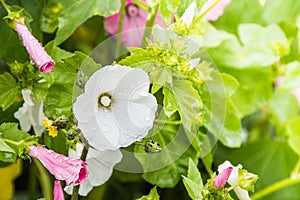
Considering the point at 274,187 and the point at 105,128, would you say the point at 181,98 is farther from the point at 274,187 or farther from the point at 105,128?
the point at 274,187

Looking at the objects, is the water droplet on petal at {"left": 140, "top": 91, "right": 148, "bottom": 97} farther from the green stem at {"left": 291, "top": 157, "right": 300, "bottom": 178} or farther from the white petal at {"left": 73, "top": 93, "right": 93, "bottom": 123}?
the green stem at {"left": 291, "top": 157, "right": 300, "bottom": 178}

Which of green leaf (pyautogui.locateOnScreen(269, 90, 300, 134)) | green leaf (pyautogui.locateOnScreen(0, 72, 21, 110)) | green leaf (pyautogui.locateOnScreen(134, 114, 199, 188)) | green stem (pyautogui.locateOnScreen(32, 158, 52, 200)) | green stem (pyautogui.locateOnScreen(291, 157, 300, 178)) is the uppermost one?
green leaf (pyautogui.locateOnScreen(0, 72, 21, 110))

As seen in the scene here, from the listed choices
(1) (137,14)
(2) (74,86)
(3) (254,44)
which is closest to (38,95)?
(2) (74,86)

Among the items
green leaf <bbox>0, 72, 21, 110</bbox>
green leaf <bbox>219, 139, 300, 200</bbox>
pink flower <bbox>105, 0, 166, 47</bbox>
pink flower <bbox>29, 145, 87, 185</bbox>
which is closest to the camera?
pink flower <bbox>29, 145, 87, 185</bbox>

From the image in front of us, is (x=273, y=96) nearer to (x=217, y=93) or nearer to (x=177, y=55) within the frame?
(x=217, y=93)

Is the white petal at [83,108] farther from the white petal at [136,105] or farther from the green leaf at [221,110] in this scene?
the green leaf at [221,110]

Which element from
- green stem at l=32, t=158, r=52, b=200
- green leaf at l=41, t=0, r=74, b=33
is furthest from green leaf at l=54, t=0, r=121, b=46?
green stem at l=32, t=158, r=52, b=200

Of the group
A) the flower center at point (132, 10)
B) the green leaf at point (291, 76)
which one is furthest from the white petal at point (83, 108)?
the green leaf at point (291, 76)
